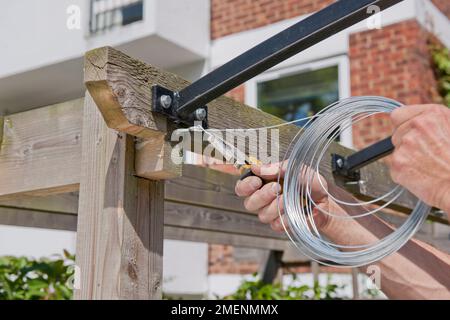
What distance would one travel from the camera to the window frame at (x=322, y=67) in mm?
5633

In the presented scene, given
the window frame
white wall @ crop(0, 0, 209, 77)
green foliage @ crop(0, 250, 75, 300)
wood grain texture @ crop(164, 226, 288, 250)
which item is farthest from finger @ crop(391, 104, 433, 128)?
white wall @ crop(0, 0, 209, 77)

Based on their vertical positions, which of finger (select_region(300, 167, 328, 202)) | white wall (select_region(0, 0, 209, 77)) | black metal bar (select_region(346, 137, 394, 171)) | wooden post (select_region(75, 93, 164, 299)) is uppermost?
white wall (select_region(0, 0, 209, 77))

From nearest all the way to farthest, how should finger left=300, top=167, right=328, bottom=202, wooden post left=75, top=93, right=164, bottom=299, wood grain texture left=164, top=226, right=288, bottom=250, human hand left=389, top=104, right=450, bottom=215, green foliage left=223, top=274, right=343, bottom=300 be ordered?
human hand left=389, top=104, right=450, bottom=215 < wooden post left=75, top=93, right=164, bottom=299 < finger left=300, top=167, right=328, bottom=202 < wood grain texture left=164, top=226, right=288, bottom=250 < green foliage left=223, top=274, right=343, bottom=300

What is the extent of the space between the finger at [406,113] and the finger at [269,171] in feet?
1.23

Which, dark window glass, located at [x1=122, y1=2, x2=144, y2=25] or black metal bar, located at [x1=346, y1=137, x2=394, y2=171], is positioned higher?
dark window glass, located at [x1=122, y1=2, x2=144, y2=25]

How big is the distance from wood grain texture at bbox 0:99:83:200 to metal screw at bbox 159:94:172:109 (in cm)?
28

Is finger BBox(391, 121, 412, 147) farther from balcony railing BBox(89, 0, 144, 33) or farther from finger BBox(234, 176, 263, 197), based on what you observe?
balcony railing BBox(89, 0, 144, 33)

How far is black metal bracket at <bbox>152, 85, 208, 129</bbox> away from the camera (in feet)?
4.49

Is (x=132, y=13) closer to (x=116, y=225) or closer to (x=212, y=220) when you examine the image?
(x=212, y=220)

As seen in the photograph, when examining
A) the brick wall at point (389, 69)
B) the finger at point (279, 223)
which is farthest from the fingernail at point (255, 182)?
the brick wall at point (389, 69)

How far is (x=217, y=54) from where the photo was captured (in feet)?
21.3

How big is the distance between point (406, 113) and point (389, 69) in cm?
450

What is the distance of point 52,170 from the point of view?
1602mm

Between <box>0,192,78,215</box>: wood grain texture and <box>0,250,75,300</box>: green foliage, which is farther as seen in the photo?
<box>0,250,75,300</box>: green foliage
